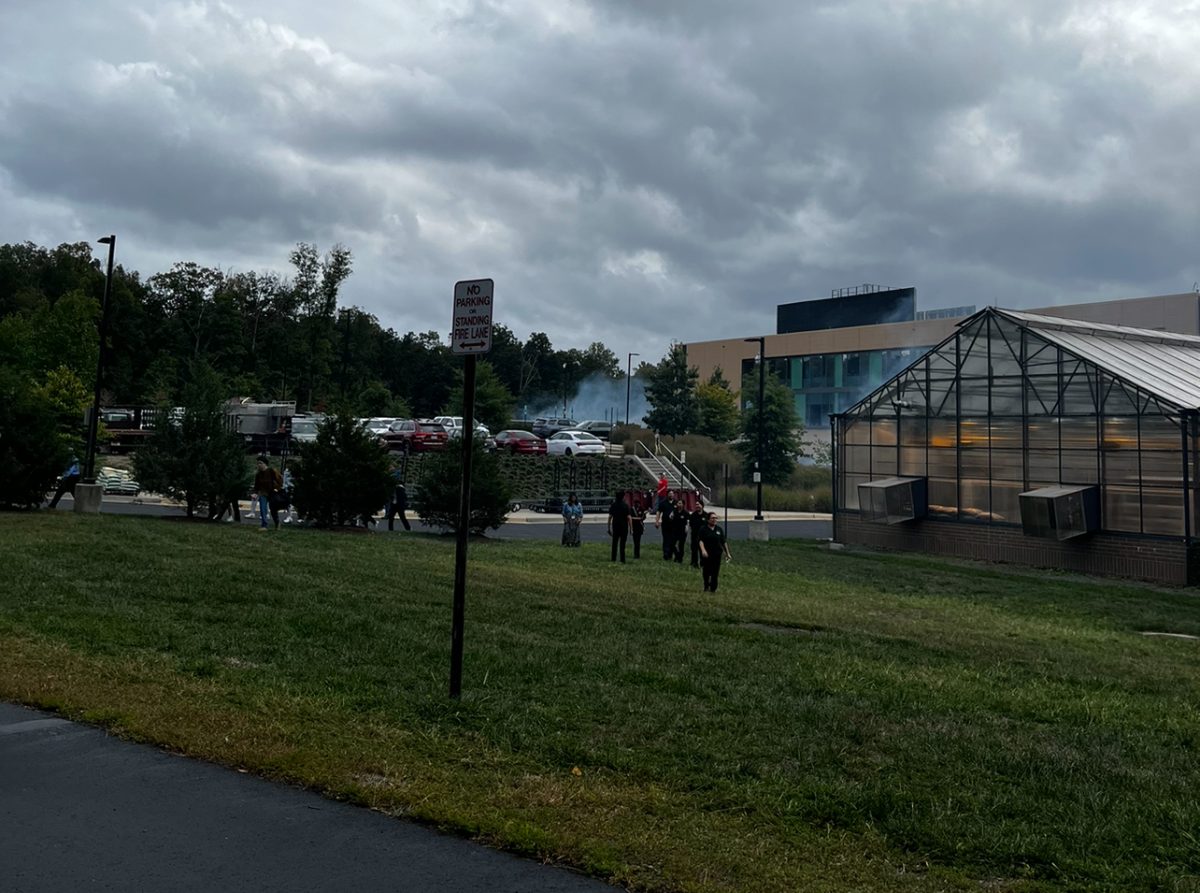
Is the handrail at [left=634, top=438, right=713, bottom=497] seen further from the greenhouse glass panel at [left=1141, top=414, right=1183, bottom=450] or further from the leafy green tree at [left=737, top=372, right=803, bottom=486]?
the greenhouse glass panel at [left=1141, top=414, right=1183, bottom=450]

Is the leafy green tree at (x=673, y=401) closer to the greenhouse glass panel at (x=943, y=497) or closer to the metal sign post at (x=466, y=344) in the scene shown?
the greenhouse glass panel at (x=943, y=497)

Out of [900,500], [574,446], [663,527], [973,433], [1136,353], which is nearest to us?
[663,527]

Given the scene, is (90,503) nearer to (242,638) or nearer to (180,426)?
(180,426)

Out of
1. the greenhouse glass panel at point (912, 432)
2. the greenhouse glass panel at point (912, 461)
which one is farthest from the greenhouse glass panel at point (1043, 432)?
the greenhouse glass panel at point (912, 461)

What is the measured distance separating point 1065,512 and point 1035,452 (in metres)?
2.65

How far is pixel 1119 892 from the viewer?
5.27 meters

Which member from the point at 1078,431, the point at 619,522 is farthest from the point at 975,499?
the point at 619,522

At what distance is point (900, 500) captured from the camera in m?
35.3

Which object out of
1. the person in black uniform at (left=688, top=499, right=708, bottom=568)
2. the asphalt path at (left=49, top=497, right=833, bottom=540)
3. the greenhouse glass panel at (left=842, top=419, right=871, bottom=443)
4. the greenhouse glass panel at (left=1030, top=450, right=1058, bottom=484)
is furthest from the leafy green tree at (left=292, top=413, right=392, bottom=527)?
the greenhouse glass panel at (left=1030, top=450, right=1058, bottom=484)

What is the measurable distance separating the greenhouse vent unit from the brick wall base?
0.04m

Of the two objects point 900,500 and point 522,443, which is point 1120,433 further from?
point 522,443

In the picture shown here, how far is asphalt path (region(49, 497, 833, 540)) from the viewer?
33.3 m

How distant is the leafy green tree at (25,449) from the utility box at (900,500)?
930 inches

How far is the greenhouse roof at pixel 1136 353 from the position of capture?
98.2 feet
